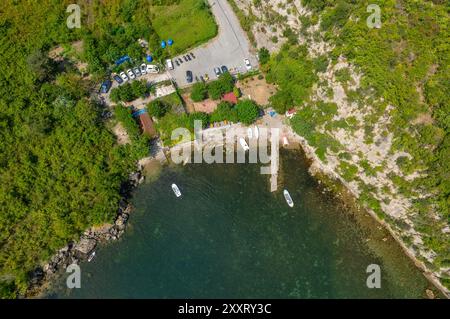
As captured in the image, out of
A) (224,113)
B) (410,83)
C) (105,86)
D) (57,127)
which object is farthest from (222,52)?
(410,83)

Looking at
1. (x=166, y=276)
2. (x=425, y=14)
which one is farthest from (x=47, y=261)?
(x=425, y=14)

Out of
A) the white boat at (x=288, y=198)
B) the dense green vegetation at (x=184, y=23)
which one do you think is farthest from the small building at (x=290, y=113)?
the dense green vegetation at (x=184, y=23)

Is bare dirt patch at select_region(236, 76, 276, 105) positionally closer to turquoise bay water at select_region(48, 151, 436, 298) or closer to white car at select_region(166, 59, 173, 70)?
white car at select_region(166, 59, 173, 70)

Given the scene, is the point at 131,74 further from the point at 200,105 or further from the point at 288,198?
the point at 288,198

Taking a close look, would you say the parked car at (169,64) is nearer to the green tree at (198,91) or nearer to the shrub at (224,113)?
the green tree at (198,91)

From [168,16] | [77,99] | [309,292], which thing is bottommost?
[309,292]

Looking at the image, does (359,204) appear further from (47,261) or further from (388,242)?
(47,261)

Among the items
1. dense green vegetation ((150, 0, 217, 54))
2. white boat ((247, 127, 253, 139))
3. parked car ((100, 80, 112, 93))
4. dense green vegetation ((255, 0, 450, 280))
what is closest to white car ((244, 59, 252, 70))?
dense green vegetation ((150, 0, 217, 54))
